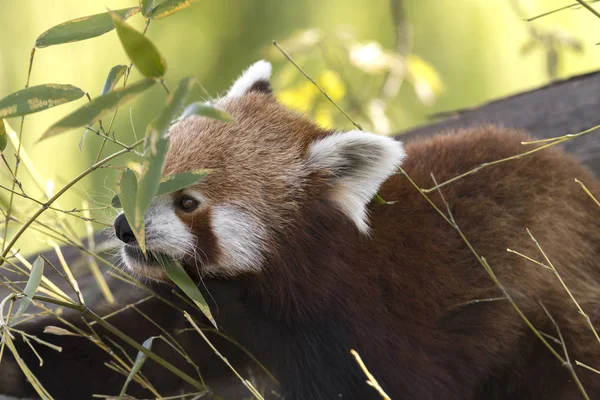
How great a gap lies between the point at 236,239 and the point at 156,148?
660mm

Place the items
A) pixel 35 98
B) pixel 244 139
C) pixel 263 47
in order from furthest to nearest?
pixel 263 47 < pixel 244 139 < pixel 35 98

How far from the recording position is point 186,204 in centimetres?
218

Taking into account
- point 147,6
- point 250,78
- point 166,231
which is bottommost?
point 166,231

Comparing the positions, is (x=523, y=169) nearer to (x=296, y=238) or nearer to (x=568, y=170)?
(x=568, y=170)

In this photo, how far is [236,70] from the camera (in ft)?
22.2

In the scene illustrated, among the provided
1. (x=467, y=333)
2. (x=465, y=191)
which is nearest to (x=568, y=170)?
(x=465, y=191)

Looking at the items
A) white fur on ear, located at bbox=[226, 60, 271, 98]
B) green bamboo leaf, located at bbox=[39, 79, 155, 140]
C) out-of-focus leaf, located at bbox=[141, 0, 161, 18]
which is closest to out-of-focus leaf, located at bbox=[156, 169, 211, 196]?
green bamboo leaf, located at bbox=[39, 79, 155, 140]

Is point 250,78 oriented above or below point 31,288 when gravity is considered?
above

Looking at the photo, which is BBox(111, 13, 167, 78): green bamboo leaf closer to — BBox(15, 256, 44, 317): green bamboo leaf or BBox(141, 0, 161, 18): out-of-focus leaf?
BBox(141, 0, 161, 18): out-of-focus leaf

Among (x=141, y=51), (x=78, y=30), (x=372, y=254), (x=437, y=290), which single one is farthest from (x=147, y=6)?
(x=437, y=290)

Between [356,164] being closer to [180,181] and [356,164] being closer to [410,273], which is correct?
[410,273]

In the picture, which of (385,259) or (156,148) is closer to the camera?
(156,148)

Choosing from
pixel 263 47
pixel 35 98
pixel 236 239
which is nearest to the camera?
pixel 35 98

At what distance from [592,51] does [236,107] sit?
5648 millimetres
